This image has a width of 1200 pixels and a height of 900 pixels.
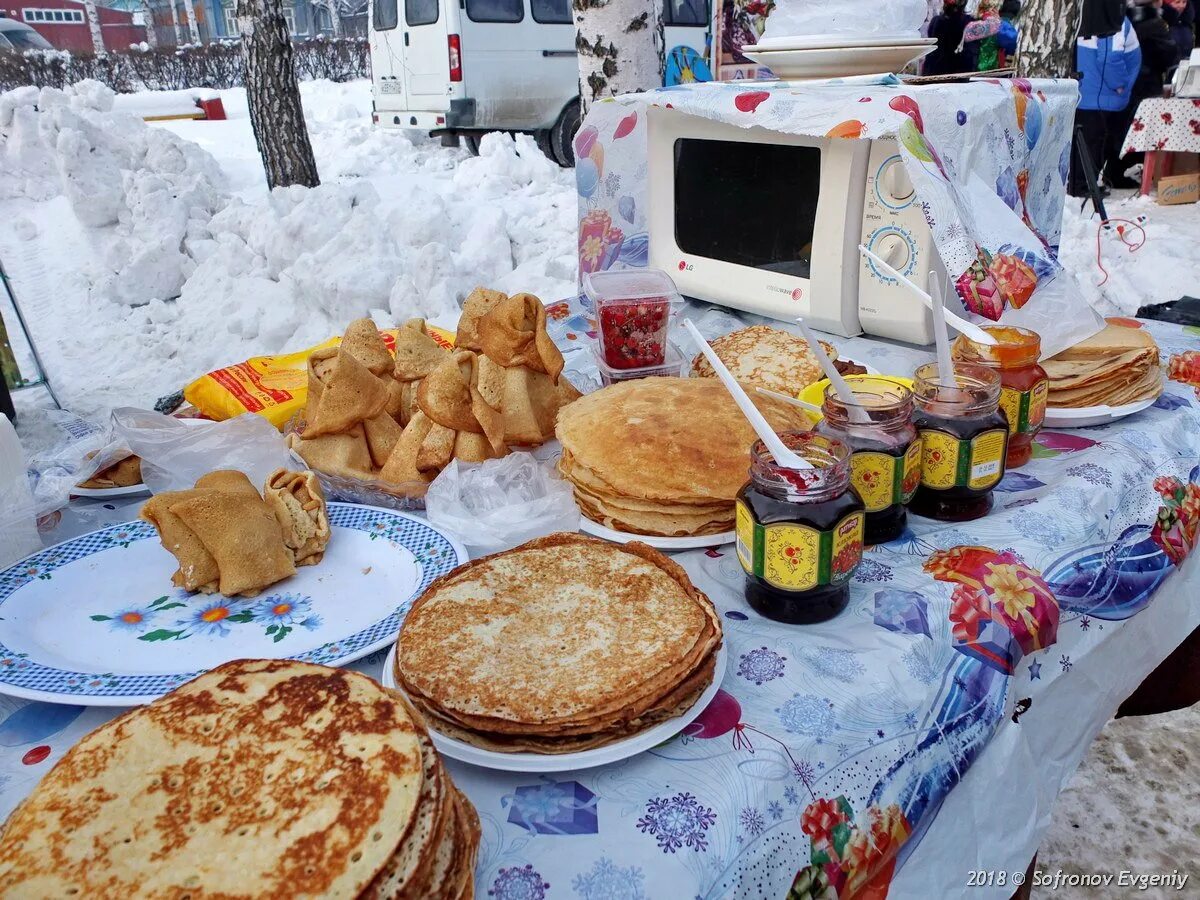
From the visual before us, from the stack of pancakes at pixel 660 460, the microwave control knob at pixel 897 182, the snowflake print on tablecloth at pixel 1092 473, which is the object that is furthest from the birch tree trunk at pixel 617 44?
the snowflake print on tablecloth at pixel 1092 473

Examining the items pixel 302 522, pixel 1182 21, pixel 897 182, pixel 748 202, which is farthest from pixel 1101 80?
pixel 302 522

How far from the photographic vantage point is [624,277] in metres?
1.98

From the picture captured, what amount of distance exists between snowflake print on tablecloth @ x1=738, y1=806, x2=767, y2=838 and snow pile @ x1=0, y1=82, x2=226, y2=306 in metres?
6.30

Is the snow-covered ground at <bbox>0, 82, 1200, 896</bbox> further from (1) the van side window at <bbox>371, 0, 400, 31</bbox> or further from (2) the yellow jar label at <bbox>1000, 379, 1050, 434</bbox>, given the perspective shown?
(2) the yellow jar label at <bbox>1000, 379, 1050, 434</bbox>

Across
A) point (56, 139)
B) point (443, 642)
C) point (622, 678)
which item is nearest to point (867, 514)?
point (622, 678)

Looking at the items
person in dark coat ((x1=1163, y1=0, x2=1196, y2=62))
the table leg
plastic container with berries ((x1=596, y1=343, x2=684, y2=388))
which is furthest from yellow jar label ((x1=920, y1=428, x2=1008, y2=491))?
person in dark coat ((x1=1163, y1=0, x2=1196, y2=62))

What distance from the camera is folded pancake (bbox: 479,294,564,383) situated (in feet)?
4.86

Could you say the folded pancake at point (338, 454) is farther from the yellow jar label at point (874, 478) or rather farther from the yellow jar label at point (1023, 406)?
the yellow jar label at point (1023, 406)

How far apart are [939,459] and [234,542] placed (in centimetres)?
103

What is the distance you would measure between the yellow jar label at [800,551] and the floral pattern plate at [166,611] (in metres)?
0.43

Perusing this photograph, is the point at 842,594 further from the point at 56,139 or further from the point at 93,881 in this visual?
the point at 56,139

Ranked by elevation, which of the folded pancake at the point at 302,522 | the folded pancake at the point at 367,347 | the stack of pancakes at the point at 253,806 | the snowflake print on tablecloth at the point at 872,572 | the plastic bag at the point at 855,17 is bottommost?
the snowflake print on tablecloth at the point at 872,572

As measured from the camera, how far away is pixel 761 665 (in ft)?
3.39

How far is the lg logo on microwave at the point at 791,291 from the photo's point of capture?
2.11 meters
